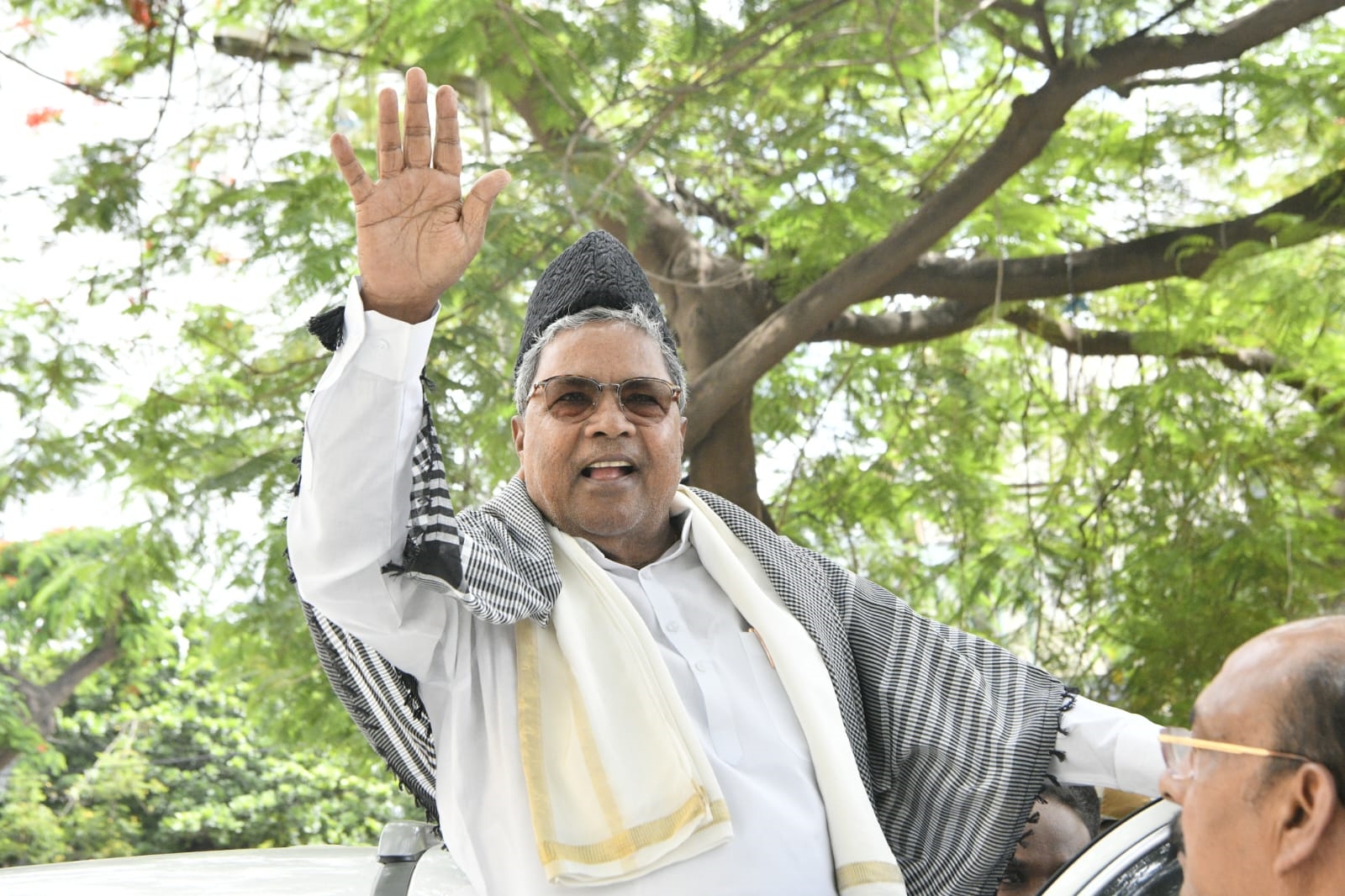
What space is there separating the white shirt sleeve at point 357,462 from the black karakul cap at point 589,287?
2.16 feet

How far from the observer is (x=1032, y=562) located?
6.33 m

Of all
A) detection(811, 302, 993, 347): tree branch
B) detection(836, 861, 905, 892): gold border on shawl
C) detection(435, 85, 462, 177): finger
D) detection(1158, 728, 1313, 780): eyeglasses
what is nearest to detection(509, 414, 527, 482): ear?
detection(435, 85, 462, 177): finger

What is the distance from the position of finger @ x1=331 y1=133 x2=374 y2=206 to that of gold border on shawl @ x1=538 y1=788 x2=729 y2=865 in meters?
1.10

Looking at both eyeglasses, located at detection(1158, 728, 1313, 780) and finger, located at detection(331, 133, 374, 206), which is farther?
finger, located at detection(331, 133, 374, 206)

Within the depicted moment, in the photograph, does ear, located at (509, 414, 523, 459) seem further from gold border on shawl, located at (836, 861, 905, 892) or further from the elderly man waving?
gold border on shawl, located at (836, 861, 905, 892)

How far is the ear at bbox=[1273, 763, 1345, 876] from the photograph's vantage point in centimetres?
152

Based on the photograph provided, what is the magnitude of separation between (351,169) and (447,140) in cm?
17

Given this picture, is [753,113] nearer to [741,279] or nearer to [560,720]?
[741,279]

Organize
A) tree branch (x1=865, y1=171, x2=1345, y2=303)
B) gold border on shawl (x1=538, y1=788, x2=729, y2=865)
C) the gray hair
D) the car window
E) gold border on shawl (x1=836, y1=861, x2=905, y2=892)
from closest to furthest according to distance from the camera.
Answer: the car window, gold border on shawl (x1=538, y1=788, x2=729, y2=865), gold border on shawl (x1=836, y1=861, x2=905, y2=892), the gray hair, tree branch (x1=865, y1=171, x2=1345, y2=303)

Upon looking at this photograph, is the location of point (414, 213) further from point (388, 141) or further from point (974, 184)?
point (974, 184)

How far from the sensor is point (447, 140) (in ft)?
7.41

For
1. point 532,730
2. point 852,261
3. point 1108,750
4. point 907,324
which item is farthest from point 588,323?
point 907,324

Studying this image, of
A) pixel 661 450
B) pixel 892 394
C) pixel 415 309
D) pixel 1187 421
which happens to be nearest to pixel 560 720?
pixel 661 450

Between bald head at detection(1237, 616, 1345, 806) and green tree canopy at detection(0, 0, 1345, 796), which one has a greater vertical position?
green tree canopy at detection(0, 0, 1345, 796)
